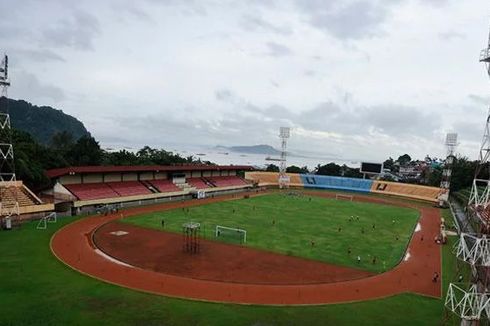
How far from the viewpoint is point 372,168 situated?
9538 cm

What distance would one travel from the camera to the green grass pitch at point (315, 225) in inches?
1443

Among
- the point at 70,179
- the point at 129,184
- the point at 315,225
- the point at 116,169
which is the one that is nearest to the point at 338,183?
the point at 315,225

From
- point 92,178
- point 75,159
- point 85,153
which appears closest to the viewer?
point 92,178

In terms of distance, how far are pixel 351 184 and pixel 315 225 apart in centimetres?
4961

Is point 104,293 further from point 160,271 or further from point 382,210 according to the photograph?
point 382,210

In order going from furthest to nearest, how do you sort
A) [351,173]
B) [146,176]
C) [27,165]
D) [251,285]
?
1. [351,173]
2. [146,176]
3. [27,165]
4. [251,285]

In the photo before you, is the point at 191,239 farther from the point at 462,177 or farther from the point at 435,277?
the point at 462,177

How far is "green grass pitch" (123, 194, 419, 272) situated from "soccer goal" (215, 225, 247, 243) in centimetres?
64

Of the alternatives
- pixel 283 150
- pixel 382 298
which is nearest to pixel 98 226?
pixel 382 298

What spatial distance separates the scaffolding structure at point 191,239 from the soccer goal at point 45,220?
14.1m

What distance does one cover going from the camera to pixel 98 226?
143 feet

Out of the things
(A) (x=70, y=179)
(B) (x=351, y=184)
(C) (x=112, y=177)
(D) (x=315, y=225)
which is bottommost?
(D) (x=315, y=225)

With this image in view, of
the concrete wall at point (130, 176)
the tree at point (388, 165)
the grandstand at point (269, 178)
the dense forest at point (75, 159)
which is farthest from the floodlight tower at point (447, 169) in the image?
the tree at point (388, 165)

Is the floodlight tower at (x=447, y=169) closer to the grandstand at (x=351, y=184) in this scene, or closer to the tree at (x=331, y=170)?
the grandstand at (x=351, y=184)
